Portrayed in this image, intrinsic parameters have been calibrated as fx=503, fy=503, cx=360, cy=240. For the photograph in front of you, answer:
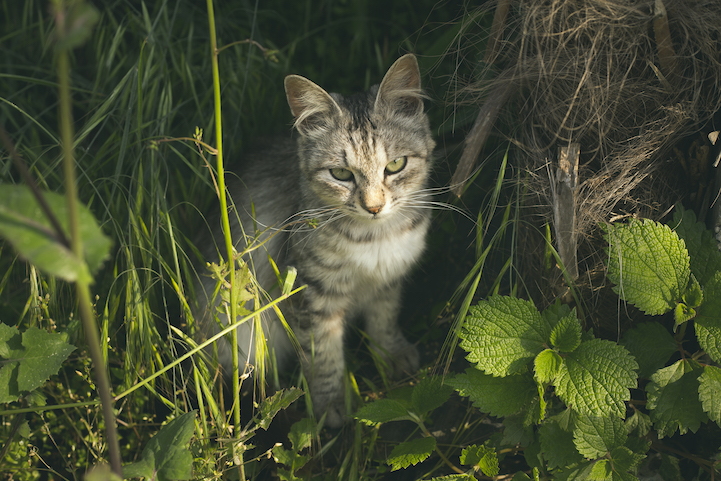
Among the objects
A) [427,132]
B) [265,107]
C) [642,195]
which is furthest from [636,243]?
[265,107]

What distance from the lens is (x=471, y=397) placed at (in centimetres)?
153

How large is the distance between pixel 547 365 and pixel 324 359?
89cm

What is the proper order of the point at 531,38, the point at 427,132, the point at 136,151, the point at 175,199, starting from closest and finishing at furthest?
the point at 531,38, the point at 427,132, the point at 136,151, the point at 175,199

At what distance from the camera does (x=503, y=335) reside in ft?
4.95

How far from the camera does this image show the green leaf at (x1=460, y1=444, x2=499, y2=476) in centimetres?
152

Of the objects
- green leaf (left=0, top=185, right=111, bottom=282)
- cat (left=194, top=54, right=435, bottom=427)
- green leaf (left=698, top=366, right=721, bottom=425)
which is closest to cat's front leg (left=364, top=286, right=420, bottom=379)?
cat (left=194, top=54, right=435, bottom=427)

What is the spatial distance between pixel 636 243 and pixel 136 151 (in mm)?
1868

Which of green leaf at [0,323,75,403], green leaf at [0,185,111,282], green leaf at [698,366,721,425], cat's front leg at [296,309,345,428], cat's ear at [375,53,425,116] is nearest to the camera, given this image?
green leaf at [0,185,111,282]

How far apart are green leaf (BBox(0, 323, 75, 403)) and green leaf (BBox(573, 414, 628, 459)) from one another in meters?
1.52

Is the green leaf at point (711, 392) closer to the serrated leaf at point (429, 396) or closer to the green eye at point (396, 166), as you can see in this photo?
the serrated leaf at point (429, 396)

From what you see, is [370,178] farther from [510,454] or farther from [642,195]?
[510,454]

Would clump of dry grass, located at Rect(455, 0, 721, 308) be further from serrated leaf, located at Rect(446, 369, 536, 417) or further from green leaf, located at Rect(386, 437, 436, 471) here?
green leaf, located at Rect(386, 437, 436, 471)

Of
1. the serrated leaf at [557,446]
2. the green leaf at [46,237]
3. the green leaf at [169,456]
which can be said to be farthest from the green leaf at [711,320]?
the green leaf at [46,237]

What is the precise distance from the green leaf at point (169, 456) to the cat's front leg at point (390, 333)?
1037 millimetres
